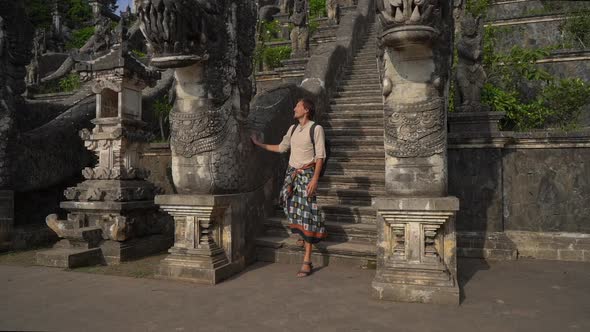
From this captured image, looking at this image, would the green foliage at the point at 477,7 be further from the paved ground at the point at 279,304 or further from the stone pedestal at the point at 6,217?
the stone pedestal at the point at 6,217

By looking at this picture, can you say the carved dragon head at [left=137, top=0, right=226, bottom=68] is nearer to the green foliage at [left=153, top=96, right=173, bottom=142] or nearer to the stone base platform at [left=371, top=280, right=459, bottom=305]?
the stone base platform at [left=371, top=280, right=459, bottom=305]

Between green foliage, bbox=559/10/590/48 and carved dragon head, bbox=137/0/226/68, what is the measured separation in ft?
38.4

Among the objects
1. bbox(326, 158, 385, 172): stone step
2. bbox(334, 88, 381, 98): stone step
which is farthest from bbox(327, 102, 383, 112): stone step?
bbox(326, 158, 385, 172): stone step

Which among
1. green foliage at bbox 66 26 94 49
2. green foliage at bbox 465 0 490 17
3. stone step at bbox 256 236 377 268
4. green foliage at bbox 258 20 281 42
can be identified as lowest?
stone step at bbox 256 236 377 268

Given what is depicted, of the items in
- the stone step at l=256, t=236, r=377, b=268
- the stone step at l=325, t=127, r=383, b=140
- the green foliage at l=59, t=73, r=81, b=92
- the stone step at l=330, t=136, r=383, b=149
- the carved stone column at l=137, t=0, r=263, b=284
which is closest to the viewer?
the carved stone column at l=137, t=0, r=263, b=284

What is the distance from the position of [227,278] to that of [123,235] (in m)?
1.85

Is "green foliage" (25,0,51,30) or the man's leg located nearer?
the man's leg

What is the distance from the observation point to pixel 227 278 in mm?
4977

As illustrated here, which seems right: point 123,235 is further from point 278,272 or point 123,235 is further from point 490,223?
point 490,223

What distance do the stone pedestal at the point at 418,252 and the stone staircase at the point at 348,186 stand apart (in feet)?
3.51

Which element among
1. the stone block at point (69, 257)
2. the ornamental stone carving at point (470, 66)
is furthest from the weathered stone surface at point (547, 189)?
the stone block at point (69, 257)

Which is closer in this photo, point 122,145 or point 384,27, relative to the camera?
point 384,27

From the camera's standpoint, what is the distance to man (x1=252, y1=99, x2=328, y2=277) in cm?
514

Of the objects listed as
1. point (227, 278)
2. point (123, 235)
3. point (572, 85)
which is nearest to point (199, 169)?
point (227, 278)
